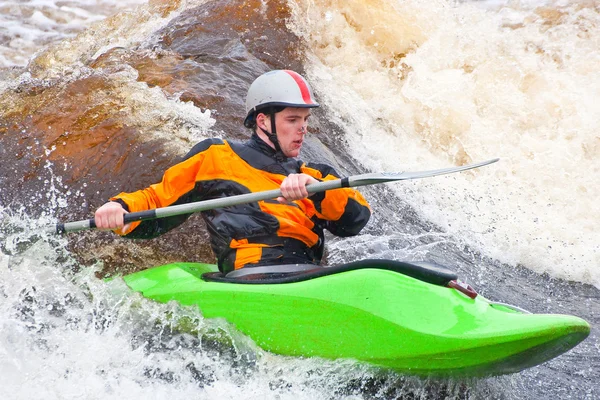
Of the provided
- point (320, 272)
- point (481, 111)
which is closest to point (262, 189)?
point (320, 272)

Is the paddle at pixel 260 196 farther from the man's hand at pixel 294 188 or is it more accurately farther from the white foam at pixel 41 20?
the white foam at pixel 41 20

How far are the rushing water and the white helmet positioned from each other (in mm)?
1138

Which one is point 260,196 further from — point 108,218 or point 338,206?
point 108,218

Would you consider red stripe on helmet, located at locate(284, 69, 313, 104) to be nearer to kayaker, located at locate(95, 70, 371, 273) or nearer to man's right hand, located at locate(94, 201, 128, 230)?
kayaker, located at locate(95, 70, 371, 273)

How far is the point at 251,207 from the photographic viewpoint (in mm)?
3844

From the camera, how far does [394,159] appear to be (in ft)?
22.8

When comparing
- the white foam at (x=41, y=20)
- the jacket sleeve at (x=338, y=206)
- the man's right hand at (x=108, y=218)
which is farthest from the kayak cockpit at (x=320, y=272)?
the white foam at (x=41, y=20)

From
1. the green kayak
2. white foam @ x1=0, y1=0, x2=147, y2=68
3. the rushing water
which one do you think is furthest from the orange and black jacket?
white foam @ x1=0, y1=0, x2=147, y2=68

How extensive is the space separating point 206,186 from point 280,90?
64 centimetres

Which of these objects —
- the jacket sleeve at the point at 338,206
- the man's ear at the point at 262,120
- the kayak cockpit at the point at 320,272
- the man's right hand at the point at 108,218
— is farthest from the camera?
the man's ear at the point at 262,120

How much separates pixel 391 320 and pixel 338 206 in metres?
0.81

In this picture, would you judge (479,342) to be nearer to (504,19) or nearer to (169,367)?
(169,367)

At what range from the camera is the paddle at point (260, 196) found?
3.49 m

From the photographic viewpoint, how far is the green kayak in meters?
3.08
